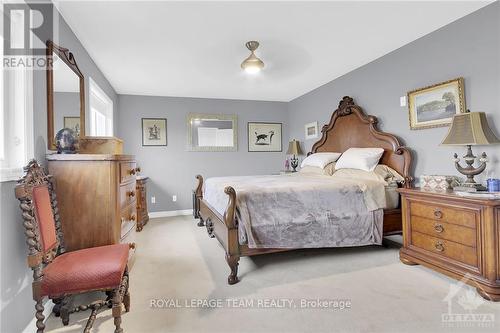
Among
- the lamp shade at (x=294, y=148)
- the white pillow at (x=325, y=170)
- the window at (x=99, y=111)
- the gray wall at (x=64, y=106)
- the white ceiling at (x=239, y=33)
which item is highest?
the white ceiling at (x=239, y=33)

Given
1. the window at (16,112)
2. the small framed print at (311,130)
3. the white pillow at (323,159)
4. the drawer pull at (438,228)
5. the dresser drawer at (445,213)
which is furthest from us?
the small framed print at (311,130)

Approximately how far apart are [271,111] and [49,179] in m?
4.68

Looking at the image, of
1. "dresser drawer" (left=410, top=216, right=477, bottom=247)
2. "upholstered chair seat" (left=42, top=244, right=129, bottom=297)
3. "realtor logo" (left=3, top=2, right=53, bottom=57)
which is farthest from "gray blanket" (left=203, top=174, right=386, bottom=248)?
"realtor logo" (left=3, top=2, right=53, bottom=57)

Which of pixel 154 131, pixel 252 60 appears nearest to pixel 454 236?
pixel 252 60

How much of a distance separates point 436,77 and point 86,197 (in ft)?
11.4

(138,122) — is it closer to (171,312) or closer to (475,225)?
(171,312)

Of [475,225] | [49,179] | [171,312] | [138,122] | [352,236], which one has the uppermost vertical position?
[138,122]

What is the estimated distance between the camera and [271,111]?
5844mm

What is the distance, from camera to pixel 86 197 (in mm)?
1866

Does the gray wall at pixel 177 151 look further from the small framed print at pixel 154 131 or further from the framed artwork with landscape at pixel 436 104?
the framed artwork with landscape at pixel 436 104

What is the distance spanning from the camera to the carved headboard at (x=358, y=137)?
121 inches

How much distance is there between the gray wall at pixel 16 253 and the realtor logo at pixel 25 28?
0.18m

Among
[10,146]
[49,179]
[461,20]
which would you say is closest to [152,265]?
[49,179]

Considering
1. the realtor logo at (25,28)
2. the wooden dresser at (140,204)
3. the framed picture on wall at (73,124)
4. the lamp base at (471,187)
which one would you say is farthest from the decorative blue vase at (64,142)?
the lamp base at (471,187)
